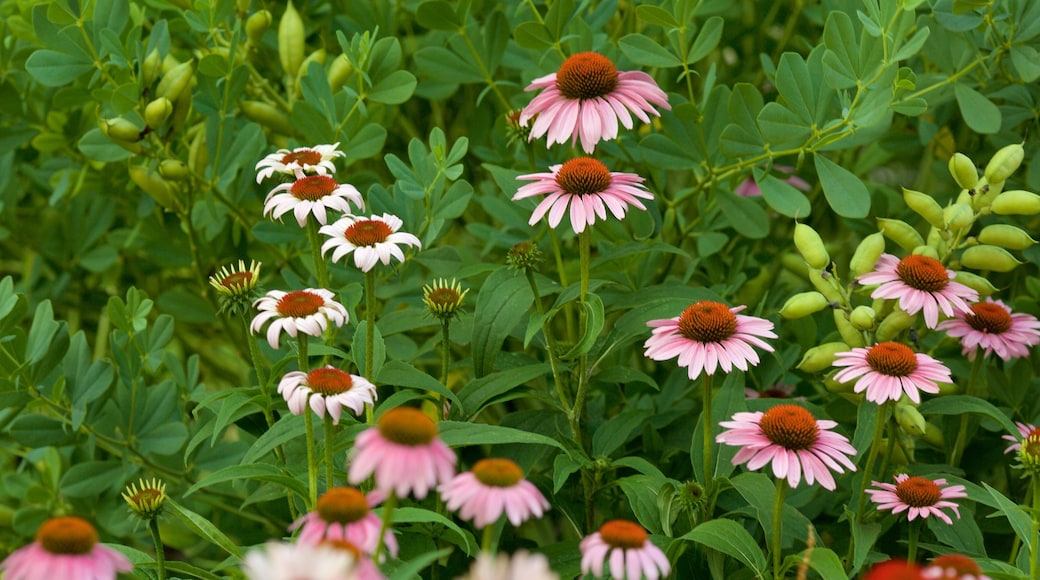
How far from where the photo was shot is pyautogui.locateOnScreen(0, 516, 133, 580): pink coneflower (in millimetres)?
453

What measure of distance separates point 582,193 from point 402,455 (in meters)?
0.36

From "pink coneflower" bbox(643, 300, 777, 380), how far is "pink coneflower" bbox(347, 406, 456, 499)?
0.30m

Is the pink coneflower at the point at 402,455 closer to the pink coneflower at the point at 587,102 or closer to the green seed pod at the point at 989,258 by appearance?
the pink coneflower at the point at 587,102

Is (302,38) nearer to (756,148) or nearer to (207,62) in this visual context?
(207,62)

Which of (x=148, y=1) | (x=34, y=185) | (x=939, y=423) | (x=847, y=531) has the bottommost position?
(x=847, y=531)

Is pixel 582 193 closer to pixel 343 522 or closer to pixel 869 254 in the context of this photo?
pixel 869 254

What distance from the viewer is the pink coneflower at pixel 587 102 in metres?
0.84

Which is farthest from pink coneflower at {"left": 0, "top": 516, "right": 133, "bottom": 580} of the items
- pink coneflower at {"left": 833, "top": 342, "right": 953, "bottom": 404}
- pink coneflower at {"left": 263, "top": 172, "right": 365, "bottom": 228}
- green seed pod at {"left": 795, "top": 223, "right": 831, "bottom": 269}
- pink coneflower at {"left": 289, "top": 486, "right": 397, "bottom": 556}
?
green seed pod at {"left": 795, "top": 223, "right": 831, "bottom": 269}

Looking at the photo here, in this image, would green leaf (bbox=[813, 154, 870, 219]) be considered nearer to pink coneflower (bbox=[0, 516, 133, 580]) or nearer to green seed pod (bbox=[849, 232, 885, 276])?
green seed pod (bbox=[849, 232, 885, 276])

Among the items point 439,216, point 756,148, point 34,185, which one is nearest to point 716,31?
point 756,148

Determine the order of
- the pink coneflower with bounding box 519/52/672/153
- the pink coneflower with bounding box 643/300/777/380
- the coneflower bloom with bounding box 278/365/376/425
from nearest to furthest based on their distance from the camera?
the coneflower bloom with bounding box 278/365/376/425
the pink coneflower with bounding box 643/300/777/380
the pink coneflower with bounding box 519/52/672/153

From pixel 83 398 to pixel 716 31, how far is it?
62cm

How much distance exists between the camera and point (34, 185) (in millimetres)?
1421

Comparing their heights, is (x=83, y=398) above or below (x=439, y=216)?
below
